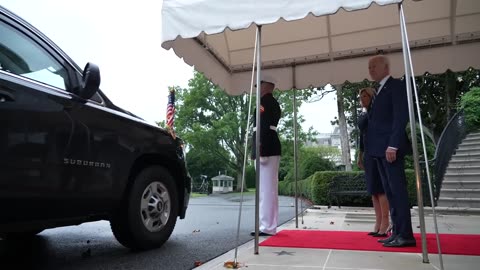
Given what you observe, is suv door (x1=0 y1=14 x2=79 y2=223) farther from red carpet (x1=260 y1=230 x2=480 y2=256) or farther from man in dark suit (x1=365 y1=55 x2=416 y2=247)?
man in dark suit (x1=365 y1=55 x2=416 y2=247)

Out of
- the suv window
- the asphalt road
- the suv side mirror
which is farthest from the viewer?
the asphalt road

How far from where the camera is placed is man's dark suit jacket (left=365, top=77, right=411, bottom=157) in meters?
4.00

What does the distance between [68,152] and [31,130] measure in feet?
1.19

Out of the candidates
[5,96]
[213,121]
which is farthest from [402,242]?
[213,121]

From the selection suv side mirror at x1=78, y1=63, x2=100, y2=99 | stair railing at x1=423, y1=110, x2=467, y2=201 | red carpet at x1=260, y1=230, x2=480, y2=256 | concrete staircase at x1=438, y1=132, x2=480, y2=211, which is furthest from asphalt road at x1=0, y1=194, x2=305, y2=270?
stair railing at x1=423, y1=110, x2=467, y2=201

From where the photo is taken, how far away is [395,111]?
4.08 meters

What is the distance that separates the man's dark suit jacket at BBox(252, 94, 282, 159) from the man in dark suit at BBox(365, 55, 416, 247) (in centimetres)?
117

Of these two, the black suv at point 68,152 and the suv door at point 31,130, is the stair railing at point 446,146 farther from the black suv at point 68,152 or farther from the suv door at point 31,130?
the suv door at point 31,130

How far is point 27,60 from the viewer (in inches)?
125

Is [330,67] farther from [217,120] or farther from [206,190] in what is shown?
[206,190]

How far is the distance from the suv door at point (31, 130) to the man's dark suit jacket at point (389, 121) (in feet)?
9.24

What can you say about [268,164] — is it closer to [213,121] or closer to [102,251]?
[102,251]

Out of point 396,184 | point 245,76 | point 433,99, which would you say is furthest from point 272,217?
point 433,99

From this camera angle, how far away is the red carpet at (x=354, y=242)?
4.05 meters
